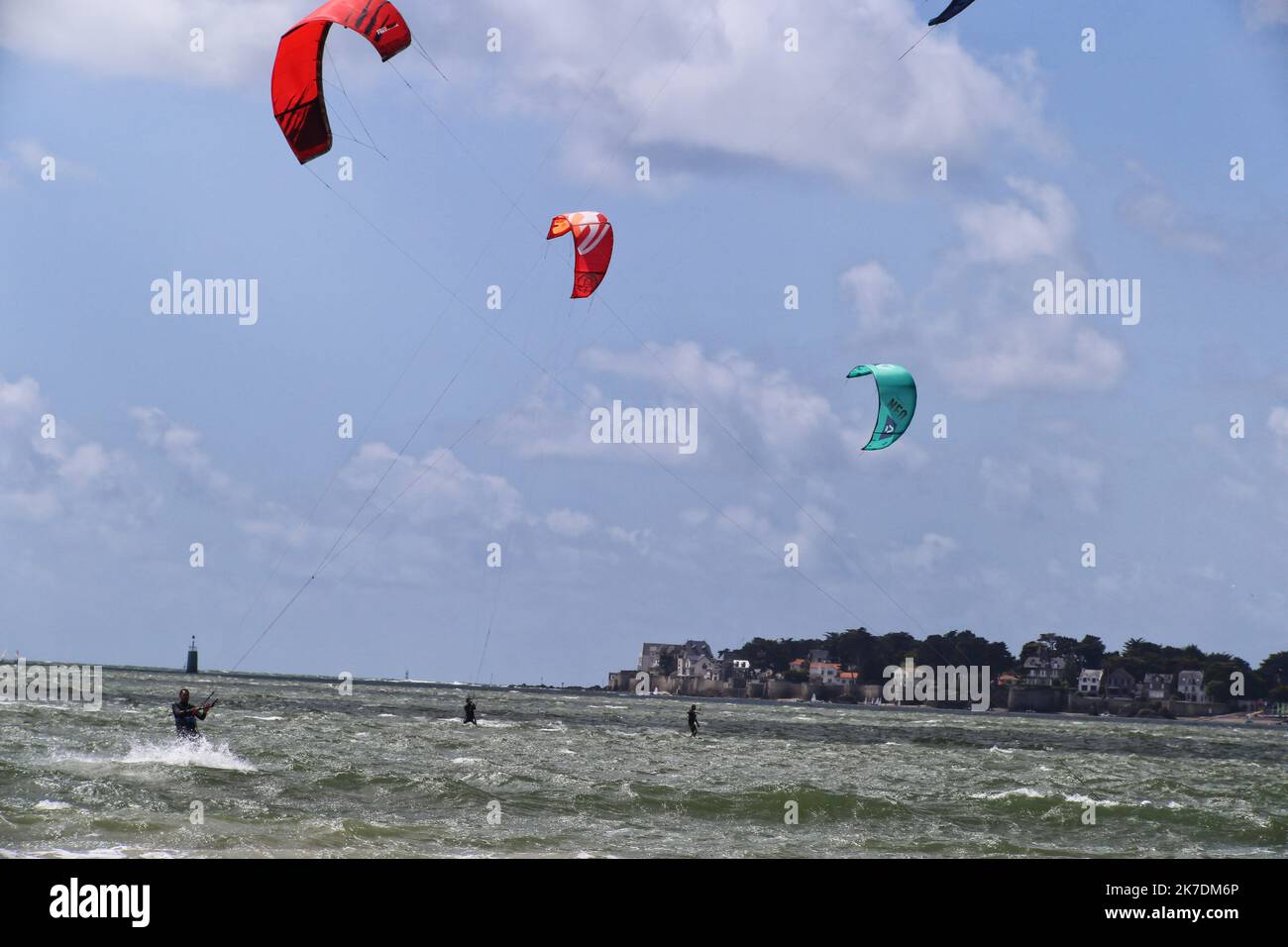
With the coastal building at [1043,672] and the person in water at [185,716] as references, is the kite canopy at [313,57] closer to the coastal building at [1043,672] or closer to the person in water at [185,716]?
the person in water at [185,716]

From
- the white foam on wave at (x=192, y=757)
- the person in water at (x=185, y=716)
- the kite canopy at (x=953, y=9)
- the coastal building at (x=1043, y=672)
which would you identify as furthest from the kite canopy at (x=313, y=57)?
the coastal building at (x=1043, y=672)

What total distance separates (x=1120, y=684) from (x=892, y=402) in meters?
129

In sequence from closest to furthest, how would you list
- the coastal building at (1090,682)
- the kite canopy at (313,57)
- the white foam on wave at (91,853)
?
the white foam on wave at (91,853) < the kite canopy at (313,57) < the coastal building at (1090,682)

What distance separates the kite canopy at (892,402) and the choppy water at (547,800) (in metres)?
6.49

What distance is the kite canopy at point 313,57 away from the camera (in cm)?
1716

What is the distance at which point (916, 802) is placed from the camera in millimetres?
22578

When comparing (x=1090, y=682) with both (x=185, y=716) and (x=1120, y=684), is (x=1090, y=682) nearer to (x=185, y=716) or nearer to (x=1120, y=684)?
(x=1120, y=684)

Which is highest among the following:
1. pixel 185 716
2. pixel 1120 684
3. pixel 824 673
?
pixel 185 716

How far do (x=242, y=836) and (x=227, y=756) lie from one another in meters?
8.10

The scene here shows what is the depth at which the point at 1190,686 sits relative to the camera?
474 feet

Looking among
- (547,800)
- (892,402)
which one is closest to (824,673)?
(892,402)
